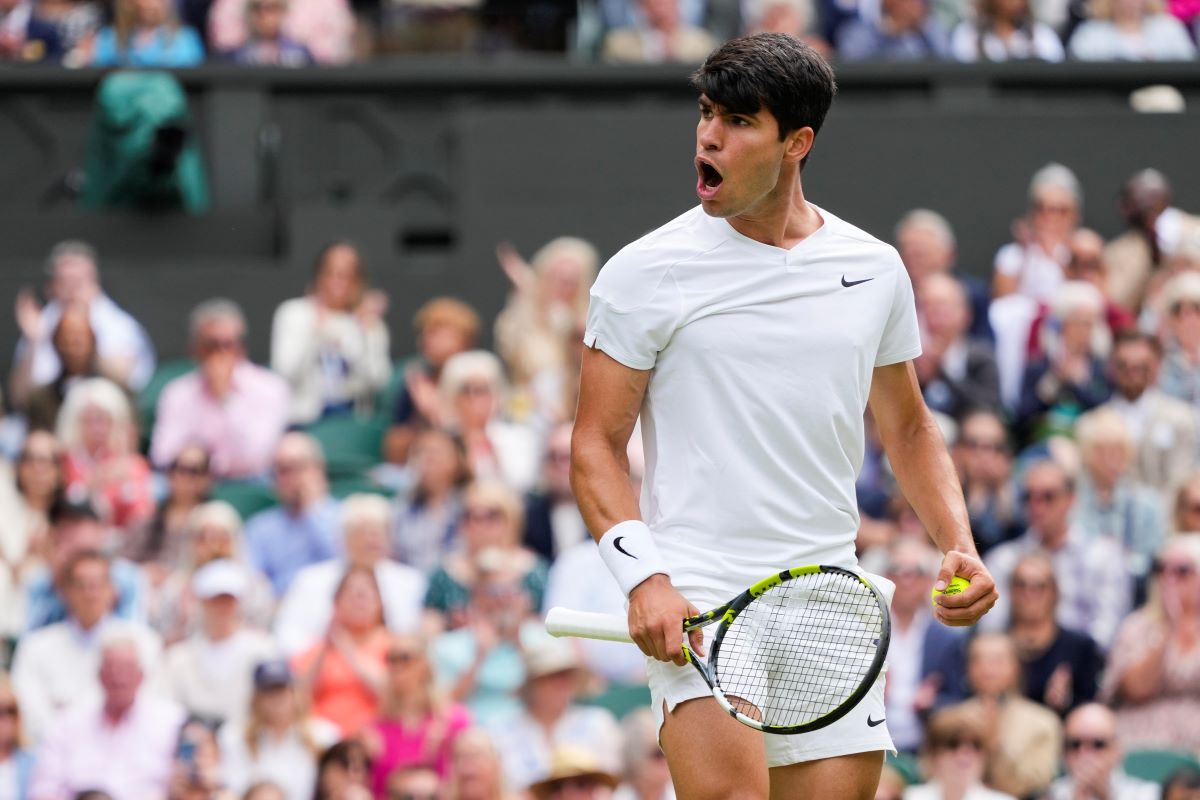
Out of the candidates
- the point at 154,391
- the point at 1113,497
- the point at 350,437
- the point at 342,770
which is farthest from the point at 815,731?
the point at 154,391

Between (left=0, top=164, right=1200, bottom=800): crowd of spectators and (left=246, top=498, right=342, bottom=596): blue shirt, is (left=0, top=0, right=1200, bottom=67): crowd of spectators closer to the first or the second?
(left=0, top=164, right=1200, bottom=800): crowd of spectators

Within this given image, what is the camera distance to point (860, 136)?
12.2m

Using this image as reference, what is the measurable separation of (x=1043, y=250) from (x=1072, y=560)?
2523 mm

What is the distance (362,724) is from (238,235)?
14.2ft

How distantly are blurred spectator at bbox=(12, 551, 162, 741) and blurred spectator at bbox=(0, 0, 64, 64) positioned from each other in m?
4.59

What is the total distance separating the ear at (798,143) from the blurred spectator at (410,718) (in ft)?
13.8

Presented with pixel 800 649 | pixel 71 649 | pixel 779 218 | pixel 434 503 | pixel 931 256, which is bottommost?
pixel 71 649

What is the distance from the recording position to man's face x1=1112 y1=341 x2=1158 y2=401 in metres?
10.0

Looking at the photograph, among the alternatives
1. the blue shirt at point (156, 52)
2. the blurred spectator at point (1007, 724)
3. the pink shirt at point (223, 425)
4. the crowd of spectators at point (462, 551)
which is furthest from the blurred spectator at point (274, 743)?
the blue shirt at point (156, 52)

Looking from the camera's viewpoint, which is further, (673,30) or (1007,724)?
(673,30)

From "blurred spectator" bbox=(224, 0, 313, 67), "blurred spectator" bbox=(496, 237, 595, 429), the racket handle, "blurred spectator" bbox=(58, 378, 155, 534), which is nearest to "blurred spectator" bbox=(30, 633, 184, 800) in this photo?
"blurred spectator" bbox=(58, 378, 155, 534)

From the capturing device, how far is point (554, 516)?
9.45 m

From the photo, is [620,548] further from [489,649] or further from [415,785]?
[489,649]

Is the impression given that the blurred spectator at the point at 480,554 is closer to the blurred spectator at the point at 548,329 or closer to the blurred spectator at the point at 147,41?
the blurred spectator at the point at 548,329
